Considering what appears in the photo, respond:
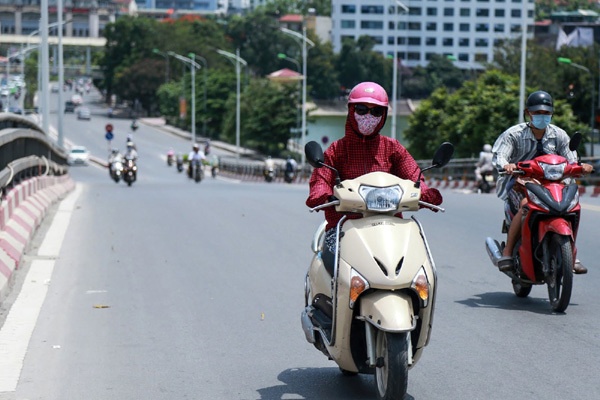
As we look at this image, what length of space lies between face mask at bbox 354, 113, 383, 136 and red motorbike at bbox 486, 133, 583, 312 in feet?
9.69

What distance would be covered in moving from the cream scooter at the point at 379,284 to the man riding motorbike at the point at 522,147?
3553mm

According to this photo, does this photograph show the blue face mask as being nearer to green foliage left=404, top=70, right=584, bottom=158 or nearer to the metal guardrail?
the metal guardrail

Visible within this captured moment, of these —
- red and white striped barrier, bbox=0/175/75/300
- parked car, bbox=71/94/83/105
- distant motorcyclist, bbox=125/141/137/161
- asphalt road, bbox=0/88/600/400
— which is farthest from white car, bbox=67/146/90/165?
asphalt road, bbox=0/88/600/400

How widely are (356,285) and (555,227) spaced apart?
3606 mm

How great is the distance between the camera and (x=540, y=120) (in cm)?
1011

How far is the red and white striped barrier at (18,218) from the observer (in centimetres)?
1119

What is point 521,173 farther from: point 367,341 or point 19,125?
point 19,125

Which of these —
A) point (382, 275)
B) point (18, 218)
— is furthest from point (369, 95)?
point (18, 218)

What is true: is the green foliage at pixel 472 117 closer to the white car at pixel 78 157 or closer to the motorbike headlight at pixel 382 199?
the white car at pixel 78 157

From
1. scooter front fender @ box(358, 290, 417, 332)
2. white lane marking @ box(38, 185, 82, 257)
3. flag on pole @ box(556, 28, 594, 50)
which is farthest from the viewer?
flag on pole @ box(556, 28, 594, 50)

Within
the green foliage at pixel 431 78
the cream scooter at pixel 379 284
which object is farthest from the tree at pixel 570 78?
the cream scooter at pixel 379 284

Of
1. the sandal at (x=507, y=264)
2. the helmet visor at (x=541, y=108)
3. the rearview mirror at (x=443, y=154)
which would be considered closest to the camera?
the rearview mirror at (x=443, y=154)

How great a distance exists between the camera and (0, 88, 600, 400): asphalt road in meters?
7.16

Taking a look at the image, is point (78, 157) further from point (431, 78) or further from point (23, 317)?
point (23, 317)
